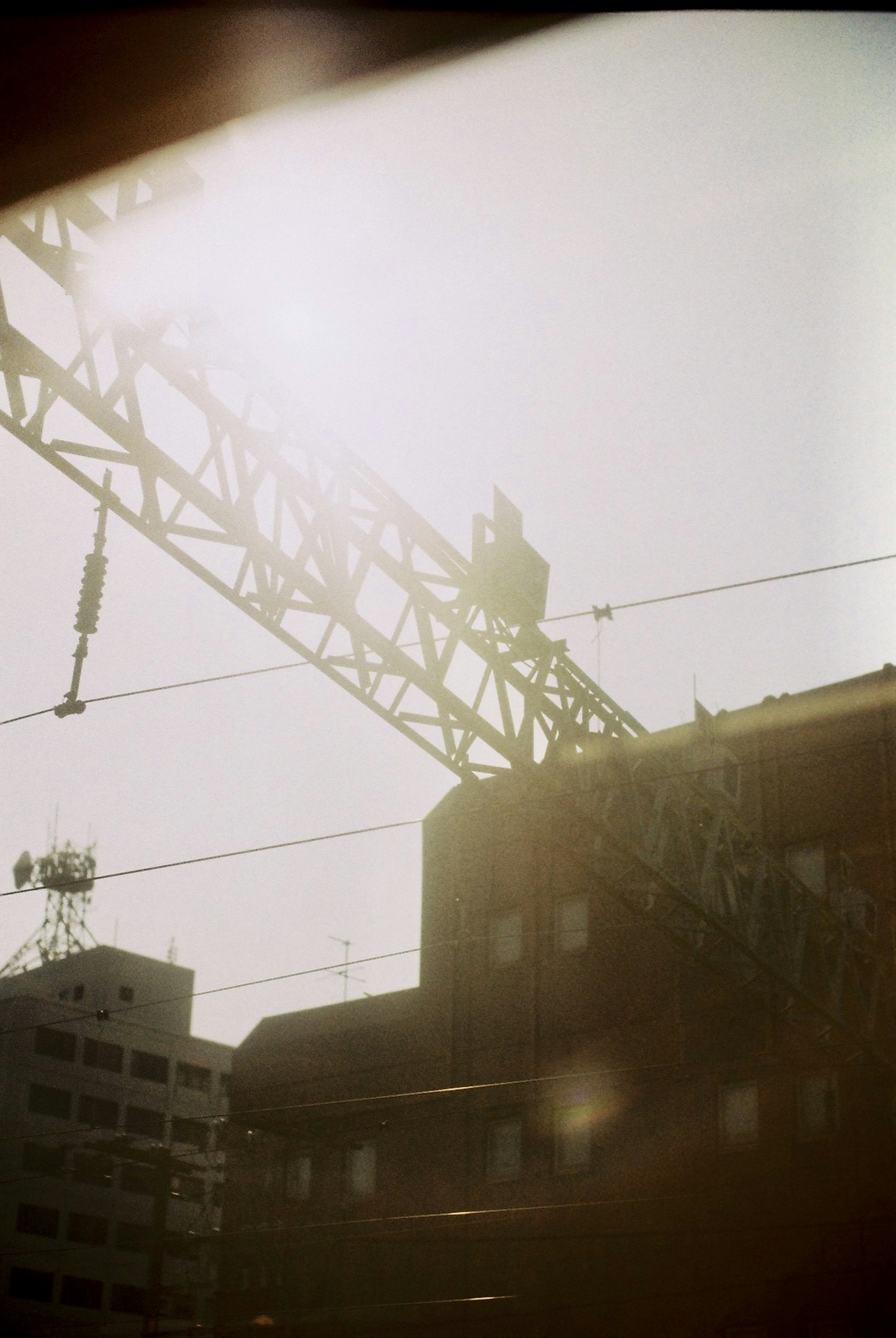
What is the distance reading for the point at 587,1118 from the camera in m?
25.7

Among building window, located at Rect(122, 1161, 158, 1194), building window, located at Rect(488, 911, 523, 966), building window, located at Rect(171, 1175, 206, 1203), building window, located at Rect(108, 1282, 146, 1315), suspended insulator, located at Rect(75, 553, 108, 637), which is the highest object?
building window, located at Rect(488, 911, 523, 966)

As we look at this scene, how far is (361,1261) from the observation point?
90.4ft

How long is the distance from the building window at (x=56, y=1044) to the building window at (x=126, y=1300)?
992 cm

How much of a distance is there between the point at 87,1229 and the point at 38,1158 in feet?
15.2

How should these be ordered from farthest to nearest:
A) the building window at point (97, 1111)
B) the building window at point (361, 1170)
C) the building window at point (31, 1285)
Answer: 1. the building window at point (97, 1111)
2. the building window at point (31, 1285)
3. the building window at point (361, 1170)

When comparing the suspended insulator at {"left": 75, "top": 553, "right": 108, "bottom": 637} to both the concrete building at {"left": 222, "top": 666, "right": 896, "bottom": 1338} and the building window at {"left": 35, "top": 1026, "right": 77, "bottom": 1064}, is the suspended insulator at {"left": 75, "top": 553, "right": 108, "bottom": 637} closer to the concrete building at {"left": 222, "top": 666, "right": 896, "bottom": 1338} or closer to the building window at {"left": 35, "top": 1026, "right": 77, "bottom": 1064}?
the concrete building at {"left": 222, "top": 666, "right": 896, "bottom": 1338}

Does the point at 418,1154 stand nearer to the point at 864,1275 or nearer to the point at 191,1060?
Result: the point at 864,1275

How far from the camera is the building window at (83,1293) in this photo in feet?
193

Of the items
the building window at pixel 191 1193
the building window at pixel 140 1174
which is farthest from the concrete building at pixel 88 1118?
the building window at pixel 191 1193

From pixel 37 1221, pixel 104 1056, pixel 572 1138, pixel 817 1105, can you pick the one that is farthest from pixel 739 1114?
pixel 104 1056

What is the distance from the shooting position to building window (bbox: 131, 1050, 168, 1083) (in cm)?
6725

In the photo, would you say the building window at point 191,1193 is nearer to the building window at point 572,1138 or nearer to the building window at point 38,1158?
the building window at point 572,1138

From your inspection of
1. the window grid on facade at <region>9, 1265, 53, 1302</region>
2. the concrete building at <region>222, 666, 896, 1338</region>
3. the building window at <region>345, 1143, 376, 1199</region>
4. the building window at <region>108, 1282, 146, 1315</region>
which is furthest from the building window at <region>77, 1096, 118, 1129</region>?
the building window at <region>345, 1143, 376, 1199</region>

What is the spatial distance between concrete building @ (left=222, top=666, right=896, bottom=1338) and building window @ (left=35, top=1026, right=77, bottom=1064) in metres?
33.4
